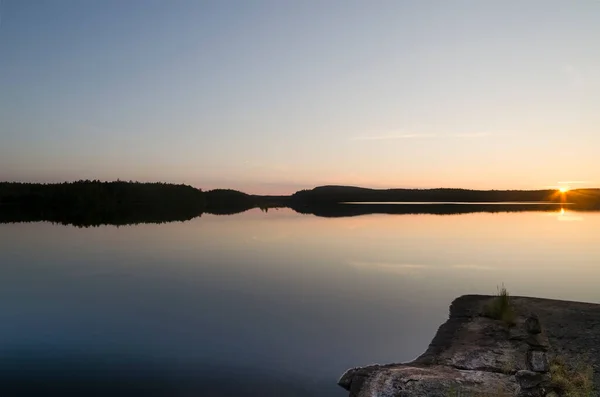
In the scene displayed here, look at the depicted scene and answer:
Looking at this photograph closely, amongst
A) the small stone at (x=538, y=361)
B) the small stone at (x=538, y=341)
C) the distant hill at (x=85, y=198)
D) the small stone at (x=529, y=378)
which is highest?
the distant hill at (x=85, y=198)

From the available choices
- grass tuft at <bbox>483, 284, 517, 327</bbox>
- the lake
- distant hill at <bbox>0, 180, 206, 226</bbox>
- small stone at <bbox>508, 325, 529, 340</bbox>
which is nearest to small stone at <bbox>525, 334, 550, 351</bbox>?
small stone at <bbox>508, 325, 529, 340</bbox>

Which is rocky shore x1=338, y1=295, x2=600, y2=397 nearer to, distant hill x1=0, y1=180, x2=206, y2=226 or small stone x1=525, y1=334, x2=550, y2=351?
small stone x1=525, y1=334, x2=550, y2=351

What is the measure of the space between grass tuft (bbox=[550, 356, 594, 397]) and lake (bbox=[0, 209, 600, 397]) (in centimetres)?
358

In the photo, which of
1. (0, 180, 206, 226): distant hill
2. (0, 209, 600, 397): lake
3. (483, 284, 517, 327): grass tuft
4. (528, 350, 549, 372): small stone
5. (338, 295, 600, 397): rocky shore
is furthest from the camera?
(0, 180, 206, 226): distant hill

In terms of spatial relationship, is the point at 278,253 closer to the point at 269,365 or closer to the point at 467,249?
the point at 467,249

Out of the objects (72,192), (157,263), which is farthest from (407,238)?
(72,192)

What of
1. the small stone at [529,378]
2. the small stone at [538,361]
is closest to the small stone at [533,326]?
the small stone at [538,361]

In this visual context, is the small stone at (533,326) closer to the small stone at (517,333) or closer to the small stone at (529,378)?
the small stone at (517,333)

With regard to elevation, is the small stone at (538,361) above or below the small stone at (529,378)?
below

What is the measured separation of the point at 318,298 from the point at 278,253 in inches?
503

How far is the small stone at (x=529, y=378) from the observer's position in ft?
29.4

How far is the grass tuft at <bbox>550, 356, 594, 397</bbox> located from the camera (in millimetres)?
8562

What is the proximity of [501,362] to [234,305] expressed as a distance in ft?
29.2

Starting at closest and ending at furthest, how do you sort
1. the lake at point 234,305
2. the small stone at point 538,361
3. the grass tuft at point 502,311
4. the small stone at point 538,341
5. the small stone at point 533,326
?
the small stone at point 538,361 < the lake at point 234,305 < the small stone at point 538,341 < the small stone at point 533,326 < the grass tuft at point 502,311
